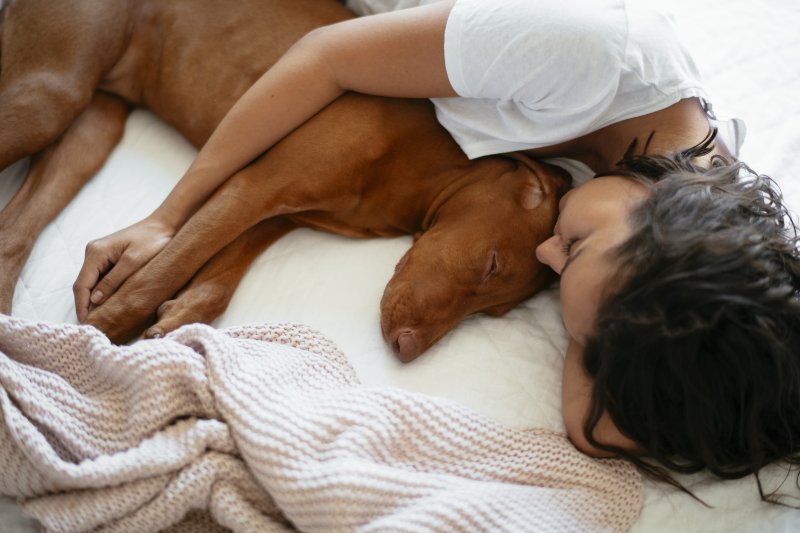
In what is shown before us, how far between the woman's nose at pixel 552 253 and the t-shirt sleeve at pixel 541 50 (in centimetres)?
24

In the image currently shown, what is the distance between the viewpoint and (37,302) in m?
1.39

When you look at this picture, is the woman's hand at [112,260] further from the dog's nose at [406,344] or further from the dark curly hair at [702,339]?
the dark curly hair at [702,339]

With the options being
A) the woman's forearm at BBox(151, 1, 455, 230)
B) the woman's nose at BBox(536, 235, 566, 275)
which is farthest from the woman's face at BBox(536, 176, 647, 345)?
the woman's forearm at BBox(151, 1, 455, 230)

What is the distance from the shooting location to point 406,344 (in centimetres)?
131

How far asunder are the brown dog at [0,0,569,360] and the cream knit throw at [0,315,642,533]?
0.21 meters

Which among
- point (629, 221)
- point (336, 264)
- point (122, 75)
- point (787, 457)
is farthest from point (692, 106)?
point (122, 75)

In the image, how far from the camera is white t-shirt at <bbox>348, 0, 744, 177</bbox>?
1261 mm

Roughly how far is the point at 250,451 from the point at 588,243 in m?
0.63

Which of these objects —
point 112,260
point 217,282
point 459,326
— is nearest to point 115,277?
point 112,260

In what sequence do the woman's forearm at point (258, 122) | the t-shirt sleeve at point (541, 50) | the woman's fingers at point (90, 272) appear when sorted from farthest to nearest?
the woman's forearm at point (258, 122) < the woman's fingers at point (90, 272) < the t-shirt sleeve at point (541, 50)

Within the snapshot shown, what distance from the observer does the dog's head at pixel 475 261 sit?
1343 mm

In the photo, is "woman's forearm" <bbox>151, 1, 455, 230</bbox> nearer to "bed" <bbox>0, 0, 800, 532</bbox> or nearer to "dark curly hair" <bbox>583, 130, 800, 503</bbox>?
"bed" <bbox>0, 0, 800, 532</bbox>

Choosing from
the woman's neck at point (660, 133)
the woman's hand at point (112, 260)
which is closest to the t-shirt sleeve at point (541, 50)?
the woman's neck at point (660, 133)

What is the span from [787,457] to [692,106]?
65cm
